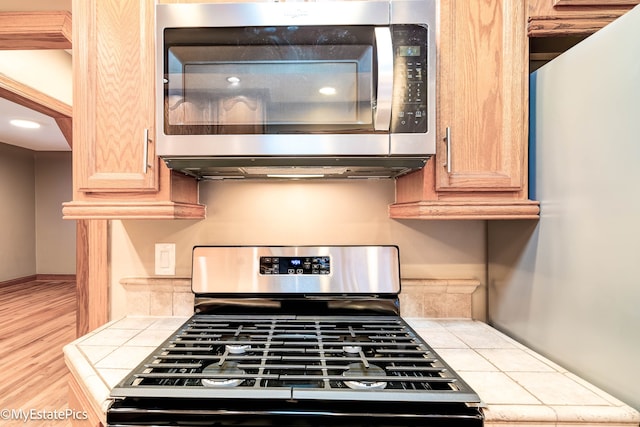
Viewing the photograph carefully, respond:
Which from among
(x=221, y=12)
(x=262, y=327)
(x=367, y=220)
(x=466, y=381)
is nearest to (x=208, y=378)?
(x=262, y=327)

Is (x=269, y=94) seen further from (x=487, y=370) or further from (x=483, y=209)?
(x=487, y=370)

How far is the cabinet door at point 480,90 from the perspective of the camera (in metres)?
1.07

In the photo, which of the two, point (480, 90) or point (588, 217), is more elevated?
point (480, 90)

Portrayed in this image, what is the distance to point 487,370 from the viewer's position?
94 centimetres

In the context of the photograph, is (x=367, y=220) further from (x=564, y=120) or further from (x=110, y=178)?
(x=110, y=178)

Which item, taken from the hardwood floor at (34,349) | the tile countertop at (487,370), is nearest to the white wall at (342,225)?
the tile countertop at (487,370)

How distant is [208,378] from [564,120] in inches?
44.3

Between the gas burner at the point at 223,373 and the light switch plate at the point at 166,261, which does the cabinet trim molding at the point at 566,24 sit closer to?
the gas burner at the point at 223,373

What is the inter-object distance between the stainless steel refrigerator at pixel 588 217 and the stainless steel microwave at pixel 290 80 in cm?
35

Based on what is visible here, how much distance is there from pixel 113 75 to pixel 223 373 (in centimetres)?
92
